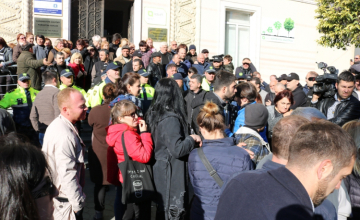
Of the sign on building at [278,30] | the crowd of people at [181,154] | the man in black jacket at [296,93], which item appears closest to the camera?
the crowd of people at [181,154]

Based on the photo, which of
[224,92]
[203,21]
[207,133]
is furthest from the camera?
[203,21]

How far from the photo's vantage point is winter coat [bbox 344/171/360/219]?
269 centimetres

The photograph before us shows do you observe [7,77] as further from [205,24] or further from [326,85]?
[205,24]

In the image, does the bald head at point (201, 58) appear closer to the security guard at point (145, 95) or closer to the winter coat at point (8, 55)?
the security guard at point (145, 95)

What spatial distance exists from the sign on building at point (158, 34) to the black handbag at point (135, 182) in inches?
406

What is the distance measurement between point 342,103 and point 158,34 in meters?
9.77

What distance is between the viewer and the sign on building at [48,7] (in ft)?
37.0

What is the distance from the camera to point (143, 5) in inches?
527

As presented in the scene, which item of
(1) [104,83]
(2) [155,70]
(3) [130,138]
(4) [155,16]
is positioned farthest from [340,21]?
(3) [130,138]

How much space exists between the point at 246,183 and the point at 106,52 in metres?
8.33

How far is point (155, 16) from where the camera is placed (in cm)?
1362

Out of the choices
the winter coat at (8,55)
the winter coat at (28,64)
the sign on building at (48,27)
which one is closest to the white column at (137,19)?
the sign on building at (48,27)

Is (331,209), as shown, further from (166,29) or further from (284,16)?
(284,16)

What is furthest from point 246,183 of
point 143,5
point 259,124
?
point 143,5
